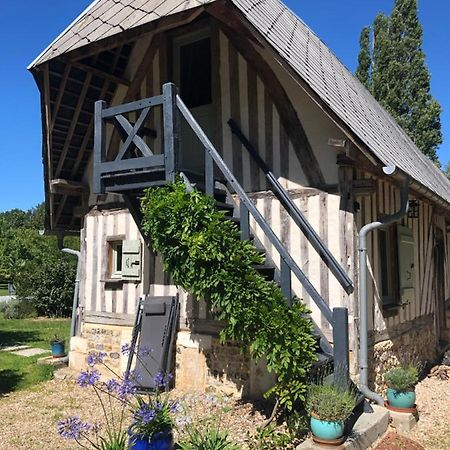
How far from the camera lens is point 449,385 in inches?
266

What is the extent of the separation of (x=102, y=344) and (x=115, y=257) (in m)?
1.41

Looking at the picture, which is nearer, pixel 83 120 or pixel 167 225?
pixel 167 225

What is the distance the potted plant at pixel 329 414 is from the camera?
395 centimetres

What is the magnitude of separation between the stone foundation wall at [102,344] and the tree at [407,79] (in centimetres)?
1689

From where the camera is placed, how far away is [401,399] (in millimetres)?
5098

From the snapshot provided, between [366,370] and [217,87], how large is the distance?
4.07 meters

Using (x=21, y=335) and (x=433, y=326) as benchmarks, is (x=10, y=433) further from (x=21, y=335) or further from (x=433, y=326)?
(x=21, y=335)

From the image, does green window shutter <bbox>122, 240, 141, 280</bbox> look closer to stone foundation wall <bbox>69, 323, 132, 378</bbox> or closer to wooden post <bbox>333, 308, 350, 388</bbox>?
stone foundation wall <bbox>69, 323, 132, 378</bbox>

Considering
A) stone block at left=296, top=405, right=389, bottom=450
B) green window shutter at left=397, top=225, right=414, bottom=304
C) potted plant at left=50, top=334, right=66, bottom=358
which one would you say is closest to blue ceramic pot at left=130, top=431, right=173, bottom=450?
stone block at left=296, top=405, right=389, bottom=450

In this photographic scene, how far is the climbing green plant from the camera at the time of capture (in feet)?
14.6

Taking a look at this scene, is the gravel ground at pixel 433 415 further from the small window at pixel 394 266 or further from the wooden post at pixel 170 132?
the wooden post at pixel 170 132

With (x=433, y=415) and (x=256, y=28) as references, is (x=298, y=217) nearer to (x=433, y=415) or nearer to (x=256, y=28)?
(x=256, y=28)

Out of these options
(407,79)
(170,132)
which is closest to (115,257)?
(170,132)

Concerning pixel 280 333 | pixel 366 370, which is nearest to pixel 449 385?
pixel 366 370
